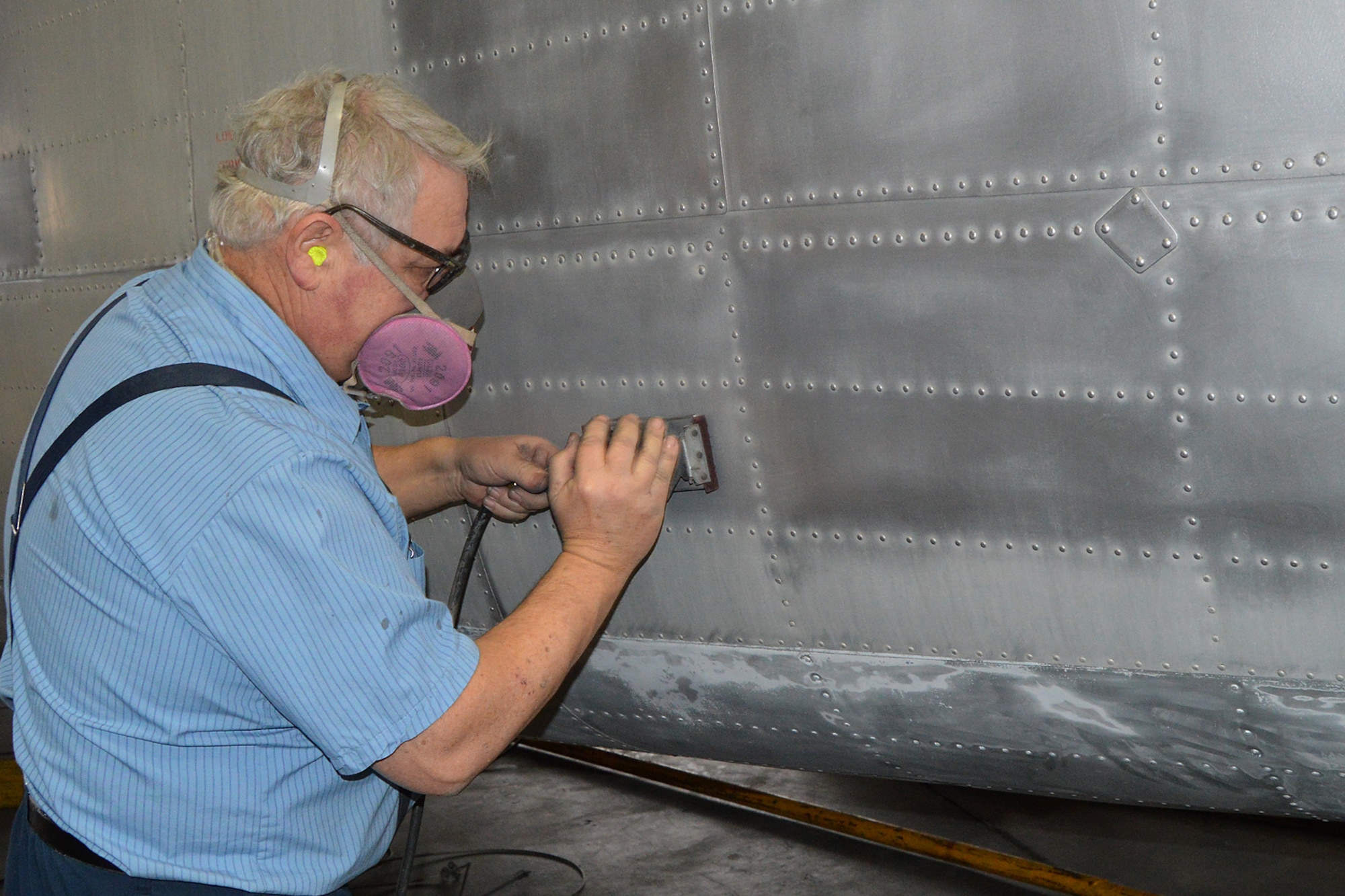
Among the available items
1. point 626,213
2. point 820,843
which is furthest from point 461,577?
point 820,843

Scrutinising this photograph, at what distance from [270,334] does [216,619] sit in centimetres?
44

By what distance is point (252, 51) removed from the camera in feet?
8.61

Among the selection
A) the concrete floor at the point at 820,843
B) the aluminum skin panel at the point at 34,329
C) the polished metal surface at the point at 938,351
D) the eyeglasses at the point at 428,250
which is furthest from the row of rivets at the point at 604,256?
the concrete floor at the point at 820,843

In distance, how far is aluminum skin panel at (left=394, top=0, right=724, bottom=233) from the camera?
2121mm

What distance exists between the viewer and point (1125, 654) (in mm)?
1950

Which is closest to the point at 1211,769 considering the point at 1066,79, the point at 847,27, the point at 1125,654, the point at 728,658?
the point at 1125,654

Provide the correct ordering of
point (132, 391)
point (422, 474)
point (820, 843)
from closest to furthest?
point (132, 391) < point (422, 474) < point (820, 843)

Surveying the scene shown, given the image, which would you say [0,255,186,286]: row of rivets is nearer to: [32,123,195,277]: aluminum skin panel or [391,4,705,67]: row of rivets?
[32,123,195,277]: aluminum skin panel

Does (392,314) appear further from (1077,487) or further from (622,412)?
(1077,487)

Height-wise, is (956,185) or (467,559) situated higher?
(956,185)

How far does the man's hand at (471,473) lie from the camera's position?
7.68 ft

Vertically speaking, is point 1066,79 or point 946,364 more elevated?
point 1066,79

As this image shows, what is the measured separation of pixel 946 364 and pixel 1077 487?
30 centimetres

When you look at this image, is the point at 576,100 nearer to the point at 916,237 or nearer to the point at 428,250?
the point at 428,250
